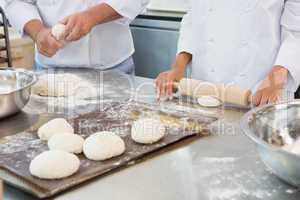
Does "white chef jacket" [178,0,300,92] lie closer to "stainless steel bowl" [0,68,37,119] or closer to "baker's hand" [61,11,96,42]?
"baker's hand" [61,11,96,42]

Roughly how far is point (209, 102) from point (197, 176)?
0.43 metres

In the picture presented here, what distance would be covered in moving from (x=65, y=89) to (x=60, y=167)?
2.01 feet

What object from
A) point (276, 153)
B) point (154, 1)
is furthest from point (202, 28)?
point (154, 1)

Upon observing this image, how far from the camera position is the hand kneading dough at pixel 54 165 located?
0.75 meters

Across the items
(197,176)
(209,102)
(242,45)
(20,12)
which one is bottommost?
(197,176)

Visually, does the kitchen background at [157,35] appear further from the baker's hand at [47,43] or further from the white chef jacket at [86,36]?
the baker's hand at [47,43]

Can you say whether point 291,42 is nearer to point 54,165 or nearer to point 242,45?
point 242,45

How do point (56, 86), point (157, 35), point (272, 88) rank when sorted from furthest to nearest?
1. point (157, 35)
2. point (56, 86)
3. point (272, 88)

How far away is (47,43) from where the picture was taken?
1409 mm

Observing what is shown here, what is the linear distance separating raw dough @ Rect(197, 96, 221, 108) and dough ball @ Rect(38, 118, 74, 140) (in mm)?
396

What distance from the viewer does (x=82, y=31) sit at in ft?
4.69

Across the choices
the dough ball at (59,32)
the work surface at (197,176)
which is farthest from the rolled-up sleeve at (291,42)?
the dough ball at (59,32)

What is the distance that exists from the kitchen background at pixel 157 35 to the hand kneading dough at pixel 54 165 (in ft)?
4.86

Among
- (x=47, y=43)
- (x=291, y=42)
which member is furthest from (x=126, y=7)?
(x=291, y=42)
